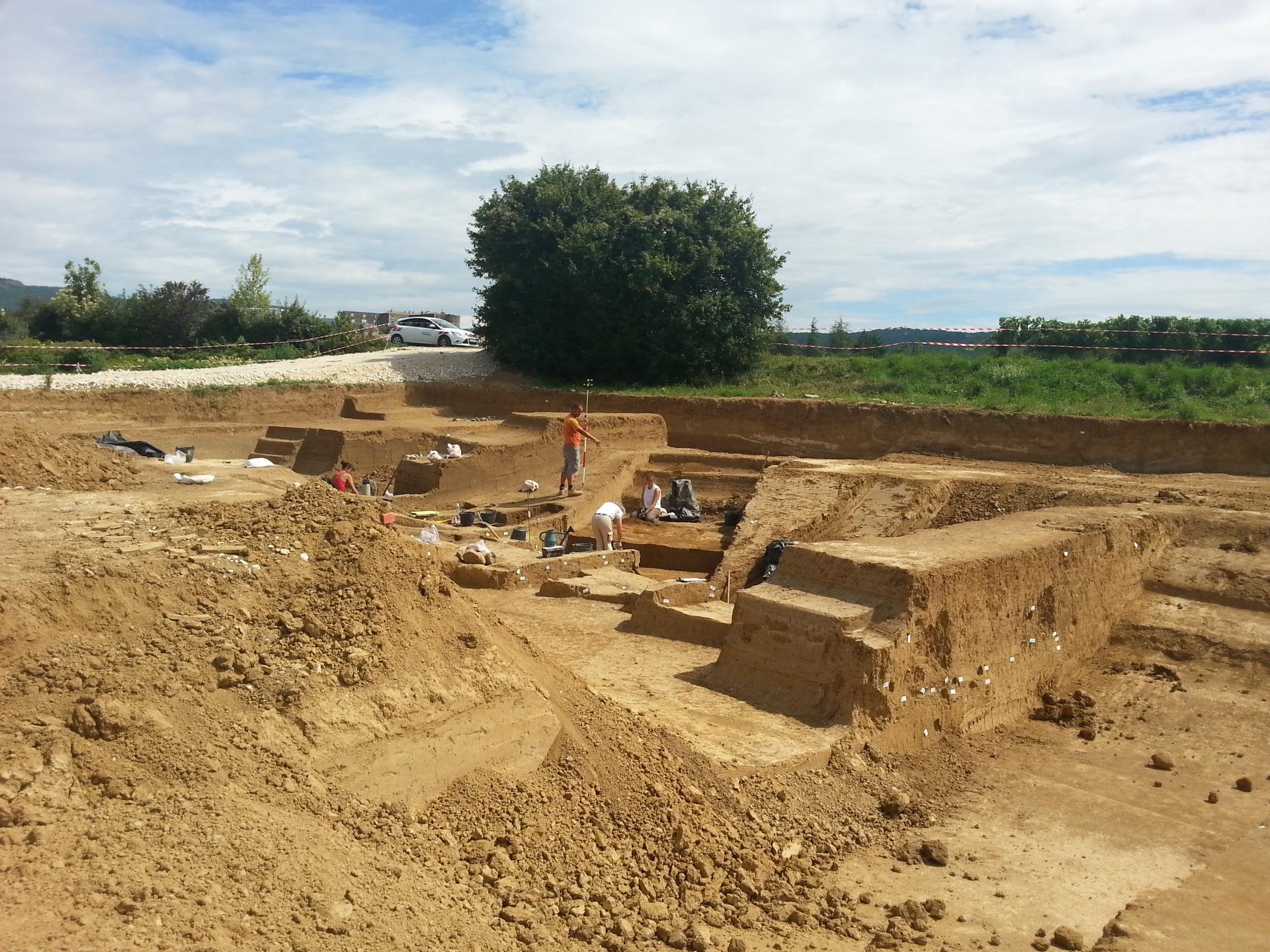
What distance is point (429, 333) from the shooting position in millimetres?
32531

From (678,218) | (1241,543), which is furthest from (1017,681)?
(678,218)

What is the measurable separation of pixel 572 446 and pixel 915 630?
917 cm

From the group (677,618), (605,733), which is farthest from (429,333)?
(605,733)

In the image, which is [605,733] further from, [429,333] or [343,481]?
[429,333]

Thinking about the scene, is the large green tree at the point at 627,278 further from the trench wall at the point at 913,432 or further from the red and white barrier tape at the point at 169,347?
the red and white barrier tape at the point at 169,347

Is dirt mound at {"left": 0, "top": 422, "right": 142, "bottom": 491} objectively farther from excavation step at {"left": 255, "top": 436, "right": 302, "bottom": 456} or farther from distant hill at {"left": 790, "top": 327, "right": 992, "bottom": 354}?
distant hill at {"left": 790, "top": 327, "right": 992, "bottom": 354}

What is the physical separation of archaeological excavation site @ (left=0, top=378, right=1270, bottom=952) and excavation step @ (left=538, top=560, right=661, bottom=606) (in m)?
0.07

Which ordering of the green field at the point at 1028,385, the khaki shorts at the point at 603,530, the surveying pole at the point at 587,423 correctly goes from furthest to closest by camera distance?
the green field at the point at 1028,385 → the surveying pole at the point at 587,423 → the khaki shorts at the point at 603,530

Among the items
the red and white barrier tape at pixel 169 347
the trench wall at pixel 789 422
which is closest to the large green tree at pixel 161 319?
the red and white barrier tape at pixel 169 347

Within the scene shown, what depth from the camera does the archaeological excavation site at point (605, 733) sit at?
182 inches

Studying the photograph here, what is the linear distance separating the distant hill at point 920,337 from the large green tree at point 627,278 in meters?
4.85

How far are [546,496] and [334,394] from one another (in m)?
8.54

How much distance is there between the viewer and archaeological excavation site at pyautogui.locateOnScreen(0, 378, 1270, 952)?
15.2 ft

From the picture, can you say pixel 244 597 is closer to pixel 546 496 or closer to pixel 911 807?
pixel 911 807
